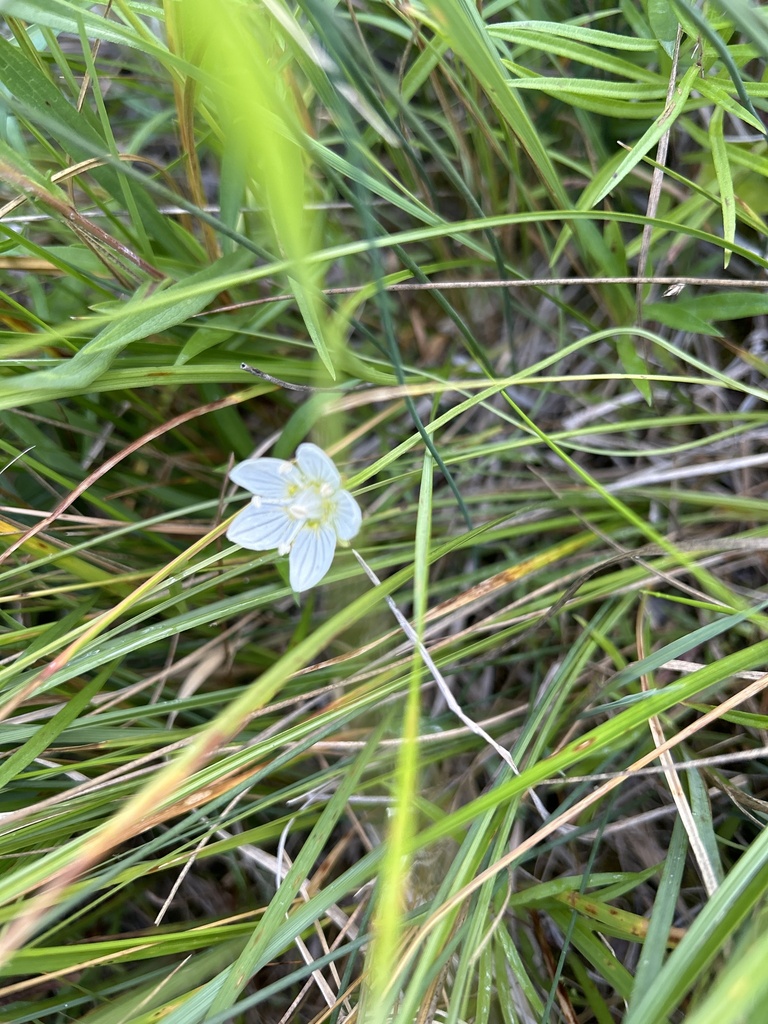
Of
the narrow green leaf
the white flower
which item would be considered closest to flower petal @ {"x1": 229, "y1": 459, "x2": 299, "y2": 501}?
the white flower

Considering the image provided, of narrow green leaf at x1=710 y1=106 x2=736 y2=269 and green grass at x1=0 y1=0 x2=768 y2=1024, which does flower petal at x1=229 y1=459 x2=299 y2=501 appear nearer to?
green grass at x1=0 y1=0 x2=768 y2=1024

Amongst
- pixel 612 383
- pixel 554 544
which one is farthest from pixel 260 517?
pixel 612 383

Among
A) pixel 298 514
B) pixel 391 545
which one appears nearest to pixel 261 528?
pixel 298 514

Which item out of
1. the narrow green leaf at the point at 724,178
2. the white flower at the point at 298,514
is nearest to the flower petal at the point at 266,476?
the white flower at the point at 298,514

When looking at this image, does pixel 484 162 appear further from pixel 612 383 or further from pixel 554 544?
pixel 554 544

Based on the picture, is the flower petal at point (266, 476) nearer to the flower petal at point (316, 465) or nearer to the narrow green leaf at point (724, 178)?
the flower petal at point (316, 465)

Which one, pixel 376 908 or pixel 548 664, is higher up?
pixel 376 908
